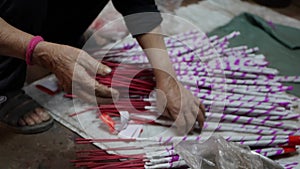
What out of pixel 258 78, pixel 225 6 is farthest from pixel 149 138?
pixel 225 6

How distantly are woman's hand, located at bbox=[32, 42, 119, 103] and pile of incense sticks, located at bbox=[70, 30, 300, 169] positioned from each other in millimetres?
236

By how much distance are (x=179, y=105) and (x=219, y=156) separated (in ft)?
0.79

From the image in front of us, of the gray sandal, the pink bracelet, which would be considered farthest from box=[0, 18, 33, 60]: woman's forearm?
the gray sandal

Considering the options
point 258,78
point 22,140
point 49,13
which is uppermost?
point 49,13

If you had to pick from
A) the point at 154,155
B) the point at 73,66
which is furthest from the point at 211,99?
the point at 73,66

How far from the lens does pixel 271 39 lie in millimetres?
1994

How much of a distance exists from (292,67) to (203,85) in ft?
1.75

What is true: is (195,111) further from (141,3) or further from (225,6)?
(225,6)

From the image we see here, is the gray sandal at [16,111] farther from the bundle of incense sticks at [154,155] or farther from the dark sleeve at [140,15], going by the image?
the dark sleeve at [140,15]

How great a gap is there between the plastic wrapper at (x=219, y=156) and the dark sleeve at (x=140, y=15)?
18.4 inches

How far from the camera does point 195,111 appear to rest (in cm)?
128

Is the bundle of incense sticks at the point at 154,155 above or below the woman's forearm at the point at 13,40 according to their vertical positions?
below

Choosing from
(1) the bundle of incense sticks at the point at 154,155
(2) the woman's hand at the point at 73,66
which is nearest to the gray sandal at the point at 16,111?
(1) the bundle of incense sticks at the point at 154,155

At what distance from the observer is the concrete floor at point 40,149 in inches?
47.5
